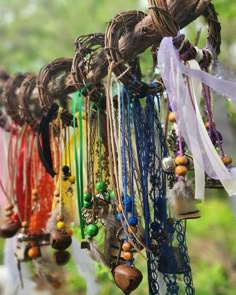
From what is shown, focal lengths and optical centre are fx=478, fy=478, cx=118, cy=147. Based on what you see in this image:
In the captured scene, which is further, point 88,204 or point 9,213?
point 9,213

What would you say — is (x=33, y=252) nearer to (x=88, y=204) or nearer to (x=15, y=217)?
(x=15, y=217)

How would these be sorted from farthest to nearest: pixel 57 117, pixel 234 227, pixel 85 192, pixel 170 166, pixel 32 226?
pixel 234 227, pixel 32 226, pixel 57 117, pixel 85 192, pixel 170 166

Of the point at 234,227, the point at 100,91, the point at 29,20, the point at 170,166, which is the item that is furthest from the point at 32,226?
the point at 29,20

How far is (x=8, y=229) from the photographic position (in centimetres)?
116

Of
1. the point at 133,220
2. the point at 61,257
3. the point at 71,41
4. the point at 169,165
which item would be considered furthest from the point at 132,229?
the point at 71,41

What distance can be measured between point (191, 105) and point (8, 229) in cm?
64

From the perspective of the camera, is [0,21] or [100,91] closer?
[100,91]

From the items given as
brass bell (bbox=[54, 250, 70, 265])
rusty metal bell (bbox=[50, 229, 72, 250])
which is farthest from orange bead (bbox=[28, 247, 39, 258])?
rusty metal bell (bbox=[50, 229, 72, 250])

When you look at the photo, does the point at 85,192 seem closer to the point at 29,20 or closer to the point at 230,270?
the point at 230,270

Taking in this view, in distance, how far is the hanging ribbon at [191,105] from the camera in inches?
26.5

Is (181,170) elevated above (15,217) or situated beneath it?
elevated above

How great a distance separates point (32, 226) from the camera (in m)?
1.15

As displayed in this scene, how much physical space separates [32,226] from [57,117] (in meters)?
0.31

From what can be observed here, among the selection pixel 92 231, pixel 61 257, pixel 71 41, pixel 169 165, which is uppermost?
pixel 71 41
